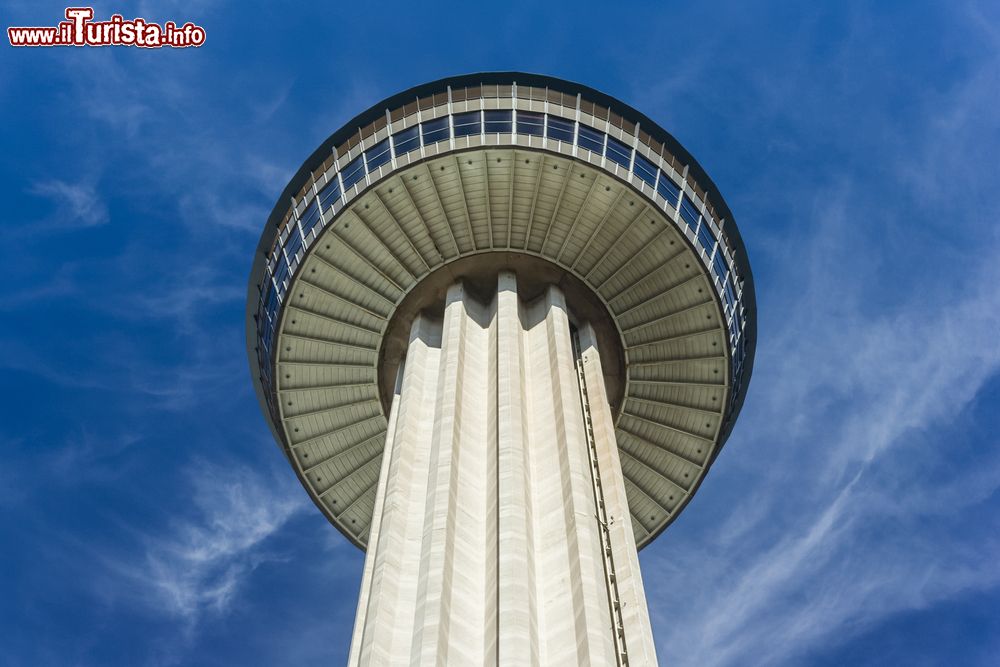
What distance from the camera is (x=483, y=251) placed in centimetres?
3500

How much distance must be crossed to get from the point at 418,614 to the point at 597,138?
62.9ft

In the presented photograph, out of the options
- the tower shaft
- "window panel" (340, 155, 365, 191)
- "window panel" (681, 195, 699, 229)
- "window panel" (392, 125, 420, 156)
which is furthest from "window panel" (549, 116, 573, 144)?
"window panel" (340, 155, 365, 191)

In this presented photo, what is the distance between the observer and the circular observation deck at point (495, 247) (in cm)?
3294

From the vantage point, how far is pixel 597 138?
33.5m

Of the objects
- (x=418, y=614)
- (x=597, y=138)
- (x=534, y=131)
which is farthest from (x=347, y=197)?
(x=418, y=614)

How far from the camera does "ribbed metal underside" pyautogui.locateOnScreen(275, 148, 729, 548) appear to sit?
33.1 meters

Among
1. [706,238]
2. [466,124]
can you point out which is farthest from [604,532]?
[466,124]

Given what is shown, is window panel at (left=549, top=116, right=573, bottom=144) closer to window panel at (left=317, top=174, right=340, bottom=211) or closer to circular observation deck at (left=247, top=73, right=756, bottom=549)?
circular observation deck at (left=247, top=73, right=756, bottom=549)

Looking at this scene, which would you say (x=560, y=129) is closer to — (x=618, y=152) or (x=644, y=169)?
(x=618, y=152)

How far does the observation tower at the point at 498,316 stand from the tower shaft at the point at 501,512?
107mm

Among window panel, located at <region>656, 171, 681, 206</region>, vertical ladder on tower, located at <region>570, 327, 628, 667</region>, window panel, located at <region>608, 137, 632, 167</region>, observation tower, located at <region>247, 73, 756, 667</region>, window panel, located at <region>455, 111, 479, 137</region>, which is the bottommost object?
vertical ladder on tower, located at <region>570, 327, 628, 667</region>

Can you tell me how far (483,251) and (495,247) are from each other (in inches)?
19.2

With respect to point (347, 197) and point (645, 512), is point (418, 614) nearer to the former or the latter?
point (347, 197)

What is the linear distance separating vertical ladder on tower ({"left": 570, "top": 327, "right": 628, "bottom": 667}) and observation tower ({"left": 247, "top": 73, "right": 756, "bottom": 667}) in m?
0.09
